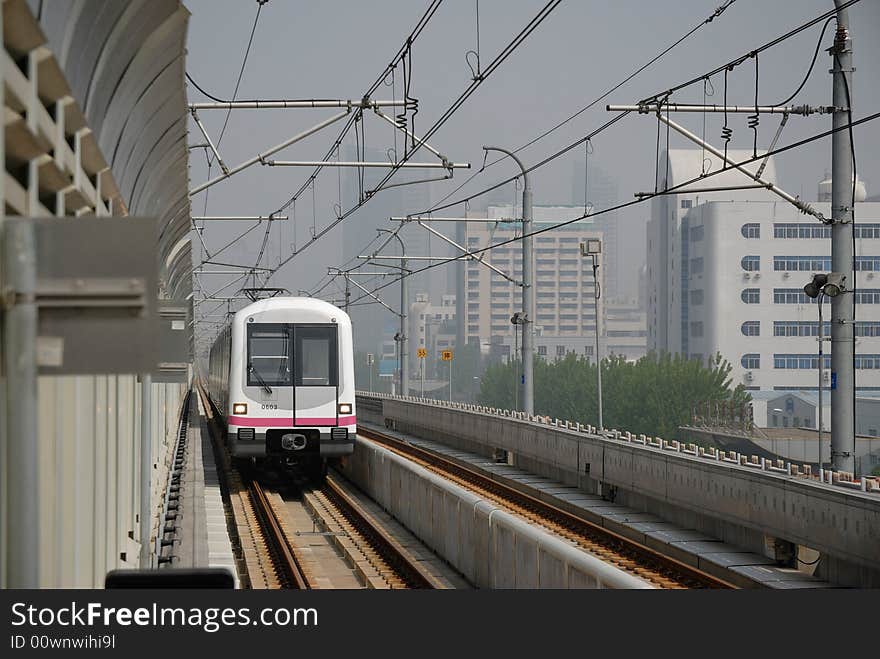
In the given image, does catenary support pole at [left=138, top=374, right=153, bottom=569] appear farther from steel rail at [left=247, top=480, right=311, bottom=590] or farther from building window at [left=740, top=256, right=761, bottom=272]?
building window at [left=740, top=256, right=761, bottom=272]

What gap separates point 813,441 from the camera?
6706 centimetres

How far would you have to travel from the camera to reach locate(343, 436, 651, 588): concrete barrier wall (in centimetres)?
856

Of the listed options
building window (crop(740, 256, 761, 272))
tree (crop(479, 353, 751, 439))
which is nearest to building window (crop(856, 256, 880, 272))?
building window (crop(740, 256, 761, 272))

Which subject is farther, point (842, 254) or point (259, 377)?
point (259, 377)

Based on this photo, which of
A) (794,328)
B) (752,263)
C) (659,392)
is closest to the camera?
(659,392)

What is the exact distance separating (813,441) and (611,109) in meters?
52.7

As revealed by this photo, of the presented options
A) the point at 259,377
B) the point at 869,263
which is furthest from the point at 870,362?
the point at 259,377

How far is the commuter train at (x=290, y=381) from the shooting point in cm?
2120

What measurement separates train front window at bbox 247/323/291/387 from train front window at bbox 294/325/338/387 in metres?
0.20

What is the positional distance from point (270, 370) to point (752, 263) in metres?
88.4

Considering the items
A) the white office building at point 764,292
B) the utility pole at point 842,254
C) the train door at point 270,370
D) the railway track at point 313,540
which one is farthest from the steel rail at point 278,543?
the white office building at point 764,292

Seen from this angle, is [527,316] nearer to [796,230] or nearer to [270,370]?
[270,370]

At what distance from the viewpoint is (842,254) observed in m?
15.3

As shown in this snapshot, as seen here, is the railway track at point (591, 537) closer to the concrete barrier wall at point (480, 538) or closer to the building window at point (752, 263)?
the concrete barrier wall at point (480, 538)
